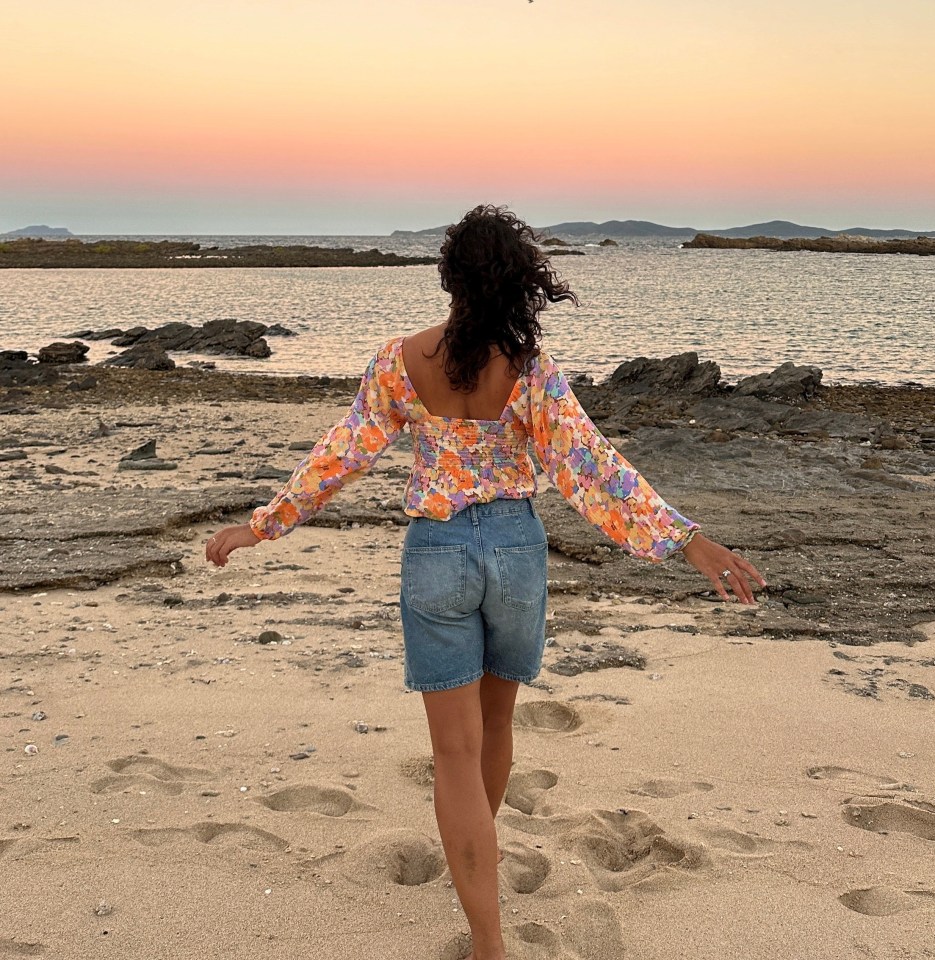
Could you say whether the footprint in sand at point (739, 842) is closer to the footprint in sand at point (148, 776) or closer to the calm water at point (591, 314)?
the footprint in sand at point (148, 776)

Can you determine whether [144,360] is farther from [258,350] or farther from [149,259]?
[149,259]

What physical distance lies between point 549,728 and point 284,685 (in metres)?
1.34

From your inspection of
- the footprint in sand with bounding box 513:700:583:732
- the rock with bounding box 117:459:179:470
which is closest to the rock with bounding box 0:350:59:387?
the rock with bounding box 117:459:179:470

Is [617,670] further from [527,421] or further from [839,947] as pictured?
[527,421]

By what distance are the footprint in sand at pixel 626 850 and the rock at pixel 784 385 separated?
1123 cm

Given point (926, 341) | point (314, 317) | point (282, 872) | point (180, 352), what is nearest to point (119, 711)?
point (282, 872)

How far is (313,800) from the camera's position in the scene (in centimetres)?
385

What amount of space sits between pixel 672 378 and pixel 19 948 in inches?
538

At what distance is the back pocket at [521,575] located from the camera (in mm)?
2697

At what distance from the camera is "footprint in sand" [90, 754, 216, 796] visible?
153 inches

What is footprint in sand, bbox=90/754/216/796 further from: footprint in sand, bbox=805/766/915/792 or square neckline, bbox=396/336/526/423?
footprint in sand, bbox=805/766/915/792

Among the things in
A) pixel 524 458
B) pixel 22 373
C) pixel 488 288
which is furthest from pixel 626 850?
pixel 22 373

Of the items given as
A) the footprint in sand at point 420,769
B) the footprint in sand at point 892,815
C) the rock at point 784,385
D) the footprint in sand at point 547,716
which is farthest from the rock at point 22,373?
the footprint in sand at point 892,815

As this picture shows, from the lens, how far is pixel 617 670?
5.11m
